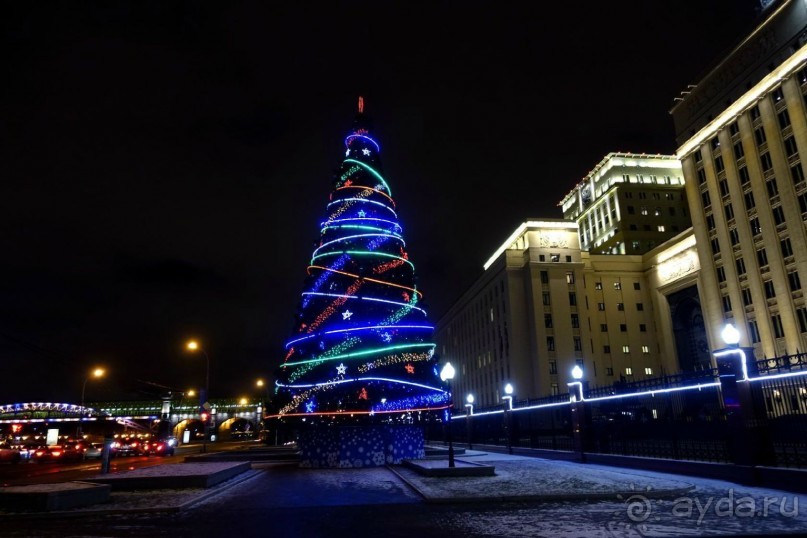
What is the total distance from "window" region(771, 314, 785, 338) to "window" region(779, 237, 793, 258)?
574 cm

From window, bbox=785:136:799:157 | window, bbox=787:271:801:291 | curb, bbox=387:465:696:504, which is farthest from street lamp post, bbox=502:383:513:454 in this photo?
window, bbox=785:136:799:157

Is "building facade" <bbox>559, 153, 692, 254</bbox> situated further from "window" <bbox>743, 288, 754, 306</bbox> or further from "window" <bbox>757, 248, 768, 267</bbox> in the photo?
"window" <bbox>757, 248, 768, 267</bbox>

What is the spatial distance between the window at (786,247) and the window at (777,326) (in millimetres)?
5741

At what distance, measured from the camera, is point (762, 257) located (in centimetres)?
5109

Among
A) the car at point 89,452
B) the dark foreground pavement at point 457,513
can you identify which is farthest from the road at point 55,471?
the dark foreground pavement at point 457,513

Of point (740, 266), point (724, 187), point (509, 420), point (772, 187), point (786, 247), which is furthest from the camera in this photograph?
point (724, 187)

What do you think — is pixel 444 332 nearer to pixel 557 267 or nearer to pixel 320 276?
pixel 557 267

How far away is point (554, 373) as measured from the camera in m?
66.8

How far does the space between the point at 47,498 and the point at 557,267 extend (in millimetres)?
66857

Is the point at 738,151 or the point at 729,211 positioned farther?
the point at 729,211

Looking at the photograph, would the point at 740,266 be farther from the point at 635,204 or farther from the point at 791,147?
the point at 635,204

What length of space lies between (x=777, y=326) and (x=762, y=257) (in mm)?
6903

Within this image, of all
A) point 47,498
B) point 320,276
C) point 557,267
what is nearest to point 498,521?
point 47,498

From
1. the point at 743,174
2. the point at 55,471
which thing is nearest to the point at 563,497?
the point at 55,471
